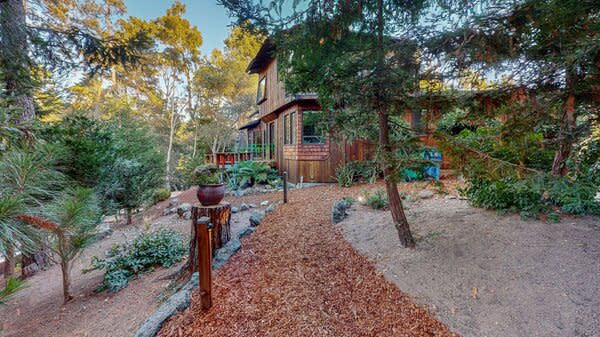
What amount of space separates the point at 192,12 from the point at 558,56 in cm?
1743

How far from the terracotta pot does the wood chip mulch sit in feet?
2.77

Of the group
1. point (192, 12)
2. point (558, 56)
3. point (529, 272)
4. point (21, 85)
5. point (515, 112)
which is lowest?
point (529, 272)

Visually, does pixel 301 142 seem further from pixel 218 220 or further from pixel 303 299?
pixel 303 299

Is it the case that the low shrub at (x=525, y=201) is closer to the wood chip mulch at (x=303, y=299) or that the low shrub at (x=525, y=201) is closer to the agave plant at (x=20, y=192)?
the wood chip mulch at (x=303, y=299)

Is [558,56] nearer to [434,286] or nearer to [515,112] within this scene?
[515,112]

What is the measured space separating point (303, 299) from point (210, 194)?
2.03 meters

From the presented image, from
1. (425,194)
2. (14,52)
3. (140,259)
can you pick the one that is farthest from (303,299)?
(14,52)

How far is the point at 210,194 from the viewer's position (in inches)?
144

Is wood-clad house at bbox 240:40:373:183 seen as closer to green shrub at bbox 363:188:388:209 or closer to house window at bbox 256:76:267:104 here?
house window at bbox 256:76:267:104

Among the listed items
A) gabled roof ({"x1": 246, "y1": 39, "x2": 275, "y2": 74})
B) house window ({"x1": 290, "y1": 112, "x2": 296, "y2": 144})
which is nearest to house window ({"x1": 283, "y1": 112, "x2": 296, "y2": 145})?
house window ({"x1": 290, "y1": 112, "x2": 296, "y2": 144})

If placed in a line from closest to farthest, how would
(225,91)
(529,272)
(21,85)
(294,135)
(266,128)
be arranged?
(529,272)
(21,85)
(294,135)
(266,128)
(225,91)

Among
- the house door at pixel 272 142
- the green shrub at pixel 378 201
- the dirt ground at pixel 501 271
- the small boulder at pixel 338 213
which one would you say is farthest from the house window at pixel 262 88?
the dirt ground at pixel 501 271

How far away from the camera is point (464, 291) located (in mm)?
2350

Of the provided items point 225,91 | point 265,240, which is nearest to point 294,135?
point 265,240
